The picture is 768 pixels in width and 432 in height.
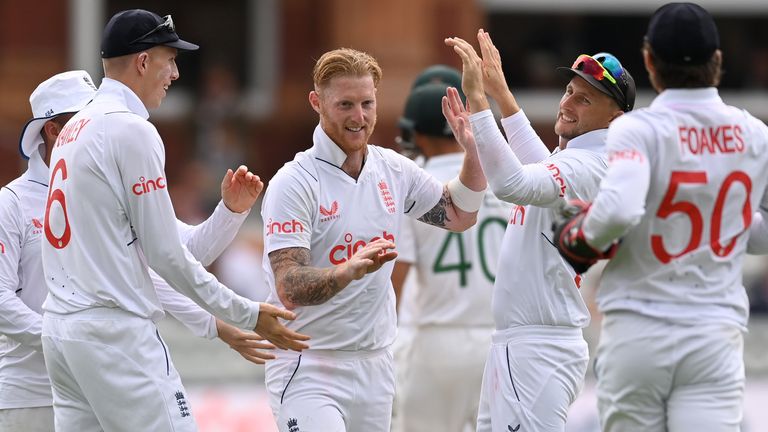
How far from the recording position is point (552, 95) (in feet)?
61.0

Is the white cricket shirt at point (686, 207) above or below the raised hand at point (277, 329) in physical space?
above

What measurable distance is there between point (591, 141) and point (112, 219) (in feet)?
6.88

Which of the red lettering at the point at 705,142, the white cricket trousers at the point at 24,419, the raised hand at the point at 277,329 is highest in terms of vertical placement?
the red lettering at the point at 705,142

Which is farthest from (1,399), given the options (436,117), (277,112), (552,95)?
(552,95)

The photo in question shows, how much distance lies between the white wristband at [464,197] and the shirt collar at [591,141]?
0.57m

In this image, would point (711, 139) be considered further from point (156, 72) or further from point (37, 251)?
point (37, 251)

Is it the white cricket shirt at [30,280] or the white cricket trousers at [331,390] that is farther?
the white cricket shirt at [30,280]

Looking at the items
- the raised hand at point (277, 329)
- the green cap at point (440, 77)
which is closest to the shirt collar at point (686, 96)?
the raised hand at point (277, 329)

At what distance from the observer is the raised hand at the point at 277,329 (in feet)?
18.1

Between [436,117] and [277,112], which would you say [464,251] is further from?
[277,112]

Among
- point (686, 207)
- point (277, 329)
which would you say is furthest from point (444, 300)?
point (686, 207)

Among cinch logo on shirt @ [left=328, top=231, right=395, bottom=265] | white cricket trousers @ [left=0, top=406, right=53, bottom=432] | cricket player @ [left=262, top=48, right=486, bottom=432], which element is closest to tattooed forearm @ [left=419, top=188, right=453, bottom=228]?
cricket player @ [left=262, top=48, right=486, bottom=432]

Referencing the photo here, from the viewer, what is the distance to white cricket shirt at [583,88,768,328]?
4.82m

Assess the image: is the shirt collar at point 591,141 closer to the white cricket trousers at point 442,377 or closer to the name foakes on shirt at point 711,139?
the name foakes on shirt at point 711,139
